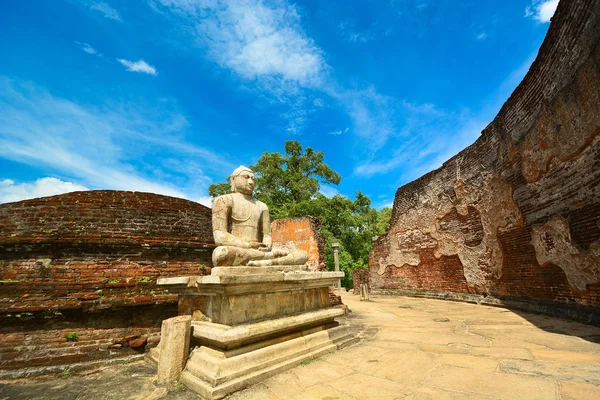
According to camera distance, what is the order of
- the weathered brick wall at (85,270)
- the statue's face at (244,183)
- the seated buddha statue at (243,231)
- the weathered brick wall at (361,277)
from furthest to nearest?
the weathered brick wall at (361,277)
the weathered brick wall at (85,270)
the statue's face at (244,183)
the seated buddha statue at (243,231)

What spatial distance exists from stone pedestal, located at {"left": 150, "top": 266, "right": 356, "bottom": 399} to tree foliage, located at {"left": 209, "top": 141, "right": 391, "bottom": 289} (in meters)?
16.1

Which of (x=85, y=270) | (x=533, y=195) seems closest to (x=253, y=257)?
(x=85, y=270)

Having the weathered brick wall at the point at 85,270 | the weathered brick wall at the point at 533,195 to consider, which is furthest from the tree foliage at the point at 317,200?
the weathered brick wall at the point at 85,270

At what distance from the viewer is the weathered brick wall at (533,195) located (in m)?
3.98

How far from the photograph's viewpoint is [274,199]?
71.6 feet

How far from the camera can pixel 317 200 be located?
1988cm

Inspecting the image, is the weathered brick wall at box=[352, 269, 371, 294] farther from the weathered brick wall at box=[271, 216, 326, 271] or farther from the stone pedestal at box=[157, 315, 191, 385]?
the stone pedestal at box=[157, 315, 191, 385]

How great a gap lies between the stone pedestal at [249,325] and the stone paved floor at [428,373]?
0.41ft

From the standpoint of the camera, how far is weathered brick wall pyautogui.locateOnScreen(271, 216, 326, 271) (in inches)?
382

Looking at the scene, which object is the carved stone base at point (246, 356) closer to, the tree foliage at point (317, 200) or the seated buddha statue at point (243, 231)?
the seated buddha statue at point (243, 231)

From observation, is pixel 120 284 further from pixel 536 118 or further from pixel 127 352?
pixel 536 118

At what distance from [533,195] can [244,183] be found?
18.2 ft

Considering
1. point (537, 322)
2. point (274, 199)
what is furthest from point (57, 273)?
point (274, 199)

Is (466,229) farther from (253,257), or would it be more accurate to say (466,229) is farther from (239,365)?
(239,365)
